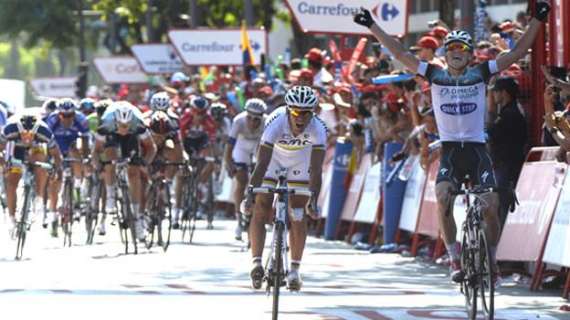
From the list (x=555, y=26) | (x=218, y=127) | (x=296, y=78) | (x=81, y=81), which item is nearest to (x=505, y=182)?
(x=555, y=26)

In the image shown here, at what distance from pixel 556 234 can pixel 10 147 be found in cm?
835

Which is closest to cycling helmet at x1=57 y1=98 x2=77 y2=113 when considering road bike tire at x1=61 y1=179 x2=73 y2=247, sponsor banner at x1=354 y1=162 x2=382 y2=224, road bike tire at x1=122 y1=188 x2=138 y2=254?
road bike tire at x1=61 y1=179 x2=73 y2=247

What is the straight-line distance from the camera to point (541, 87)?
802 inches

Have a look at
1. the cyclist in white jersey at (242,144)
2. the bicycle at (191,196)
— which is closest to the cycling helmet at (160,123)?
the bicycle at (191,196)

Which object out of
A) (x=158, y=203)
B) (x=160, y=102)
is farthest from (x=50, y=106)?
(x=158, y=203)

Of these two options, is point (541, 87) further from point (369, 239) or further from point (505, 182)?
point (369, 239)

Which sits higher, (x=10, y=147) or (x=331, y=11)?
(x=331, y=11)

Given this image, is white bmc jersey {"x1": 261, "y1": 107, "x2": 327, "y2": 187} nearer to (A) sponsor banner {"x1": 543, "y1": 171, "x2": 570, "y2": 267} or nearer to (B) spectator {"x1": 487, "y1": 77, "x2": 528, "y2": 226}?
(A) sponsor banner {"x1": 543, "y1": 171, "x2": 570, "y2": 267}

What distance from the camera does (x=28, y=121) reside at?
23.8 metres

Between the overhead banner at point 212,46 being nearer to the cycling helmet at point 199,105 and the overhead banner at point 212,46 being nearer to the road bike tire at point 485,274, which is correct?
the cycling helmet at point 199,105

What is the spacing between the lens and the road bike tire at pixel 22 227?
22484 mm

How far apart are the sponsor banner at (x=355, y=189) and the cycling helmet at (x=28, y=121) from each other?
4697 mm

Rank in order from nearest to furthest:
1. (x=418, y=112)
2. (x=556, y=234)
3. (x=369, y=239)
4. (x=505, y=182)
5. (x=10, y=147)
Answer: (x=556, y=234)
(x=505, y=182)
(x=418, y=112)
(x=10, y=147)
(x=369, y=239)

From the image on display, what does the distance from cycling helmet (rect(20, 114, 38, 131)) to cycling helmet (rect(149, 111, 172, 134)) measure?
88.5 inches
